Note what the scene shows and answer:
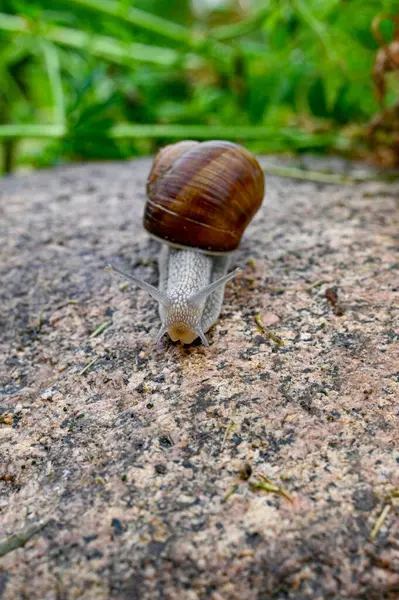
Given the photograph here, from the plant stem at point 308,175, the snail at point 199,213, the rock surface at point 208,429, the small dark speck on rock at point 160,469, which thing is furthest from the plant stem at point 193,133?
the small dark speck on rock at point 160,469

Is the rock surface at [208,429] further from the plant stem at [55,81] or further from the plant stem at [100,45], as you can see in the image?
the plant stem at [100,45]

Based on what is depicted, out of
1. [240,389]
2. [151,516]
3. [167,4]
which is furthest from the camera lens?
[167,4]

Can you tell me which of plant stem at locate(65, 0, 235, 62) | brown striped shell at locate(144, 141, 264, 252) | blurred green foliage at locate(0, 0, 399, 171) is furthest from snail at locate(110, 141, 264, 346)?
plant stem at locate(65, 0, 235, 62)

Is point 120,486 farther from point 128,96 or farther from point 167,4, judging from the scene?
point 167,4

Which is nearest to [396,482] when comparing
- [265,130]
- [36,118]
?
[265,130]

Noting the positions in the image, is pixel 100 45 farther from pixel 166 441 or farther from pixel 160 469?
pixel 160 469

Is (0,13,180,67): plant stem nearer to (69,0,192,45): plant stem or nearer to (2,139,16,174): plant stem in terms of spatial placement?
(69,0,192,45): plant stem
